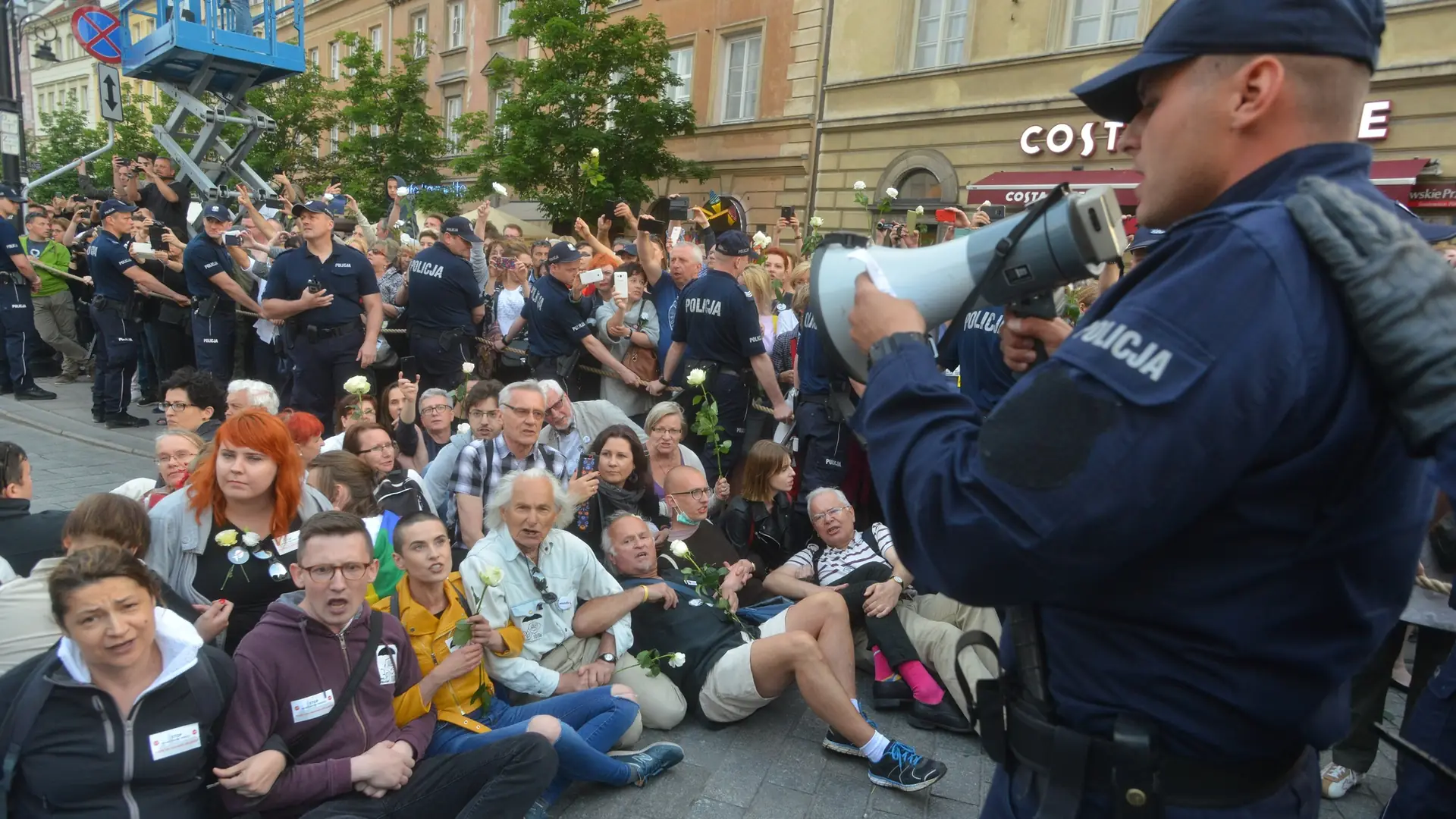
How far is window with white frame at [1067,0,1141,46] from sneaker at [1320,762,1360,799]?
12496mm

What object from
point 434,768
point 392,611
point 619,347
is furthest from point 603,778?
point 619,347

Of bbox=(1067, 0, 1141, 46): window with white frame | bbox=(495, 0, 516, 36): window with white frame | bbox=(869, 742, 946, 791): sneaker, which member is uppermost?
bbox=(495, 0, 516, 36): window with white frame

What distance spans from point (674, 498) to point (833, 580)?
94 cm

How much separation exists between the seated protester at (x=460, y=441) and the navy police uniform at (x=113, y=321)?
5.57 meters

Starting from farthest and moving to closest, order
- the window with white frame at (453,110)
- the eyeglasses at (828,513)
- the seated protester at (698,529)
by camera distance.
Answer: the window with white frame at (453,110) → the seated protester at (698,529) → the eyeglasses at (828,513)

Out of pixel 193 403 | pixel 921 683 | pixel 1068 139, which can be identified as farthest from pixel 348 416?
pixel 1068 139

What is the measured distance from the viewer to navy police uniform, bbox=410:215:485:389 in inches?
280

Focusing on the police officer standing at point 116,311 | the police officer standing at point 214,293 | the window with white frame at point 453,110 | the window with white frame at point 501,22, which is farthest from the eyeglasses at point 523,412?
the window with white frame at point 453,110

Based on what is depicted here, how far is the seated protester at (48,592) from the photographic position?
279 centimetres

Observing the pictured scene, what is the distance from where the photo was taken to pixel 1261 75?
3.60 feet

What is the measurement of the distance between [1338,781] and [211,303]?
902 centimetres

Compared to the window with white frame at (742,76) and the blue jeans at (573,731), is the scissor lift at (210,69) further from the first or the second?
the blue jeans at (573,731)

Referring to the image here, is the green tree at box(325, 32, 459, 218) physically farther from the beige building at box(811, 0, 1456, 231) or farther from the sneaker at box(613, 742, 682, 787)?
the sneaker at box(613, 742, 682, 787)

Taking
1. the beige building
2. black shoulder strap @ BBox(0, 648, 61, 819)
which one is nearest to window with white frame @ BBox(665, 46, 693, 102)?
the beige building
